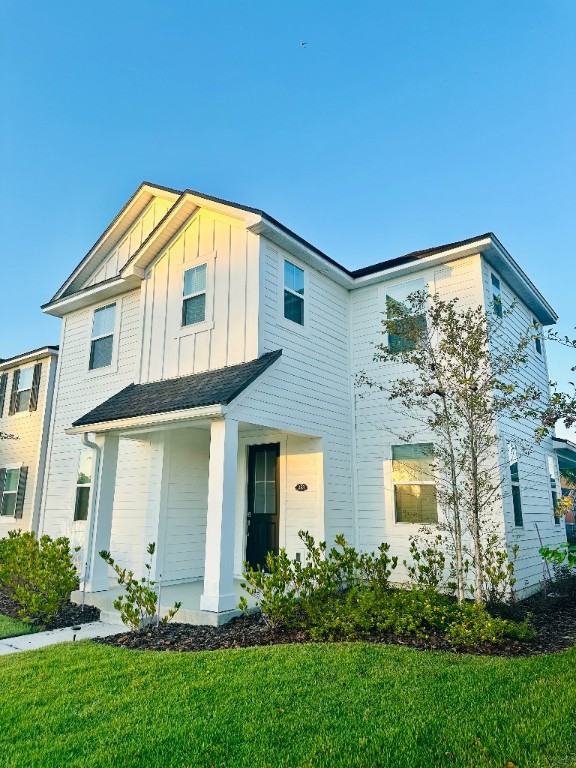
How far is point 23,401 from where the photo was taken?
1559cm

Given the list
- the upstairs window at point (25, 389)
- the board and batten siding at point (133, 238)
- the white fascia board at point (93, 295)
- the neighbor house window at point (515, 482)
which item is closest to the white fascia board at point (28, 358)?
the upstairs window at point (25, 389)

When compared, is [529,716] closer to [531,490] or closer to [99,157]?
[531,490]

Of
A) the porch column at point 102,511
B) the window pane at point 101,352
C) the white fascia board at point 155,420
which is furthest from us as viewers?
the window pane at point 101,352

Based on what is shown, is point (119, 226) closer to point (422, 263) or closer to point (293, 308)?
point (293, 308)

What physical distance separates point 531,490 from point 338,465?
12.7 ft

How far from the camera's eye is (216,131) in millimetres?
14594

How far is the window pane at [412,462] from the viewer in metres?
9.02

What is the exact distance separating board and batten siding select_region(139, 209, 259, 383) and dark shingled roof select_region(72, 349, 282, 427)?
0.26m

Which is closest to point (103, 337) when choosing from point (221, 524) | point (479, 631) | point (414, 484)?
point (221, 524)

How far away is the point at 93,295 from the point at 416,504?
8.74 meters

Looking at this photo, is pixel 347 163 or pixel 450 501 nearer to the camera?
pixel 450 501

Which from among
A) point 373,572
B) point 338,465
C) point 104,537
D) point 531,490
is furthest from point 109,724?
point 531,490

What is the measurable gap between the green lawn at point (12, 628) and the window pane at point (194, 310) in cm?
553

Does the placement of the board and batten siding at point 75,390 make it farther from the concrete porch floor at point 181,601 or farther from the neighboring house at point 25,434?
the concrete porch floor at point 181,601
